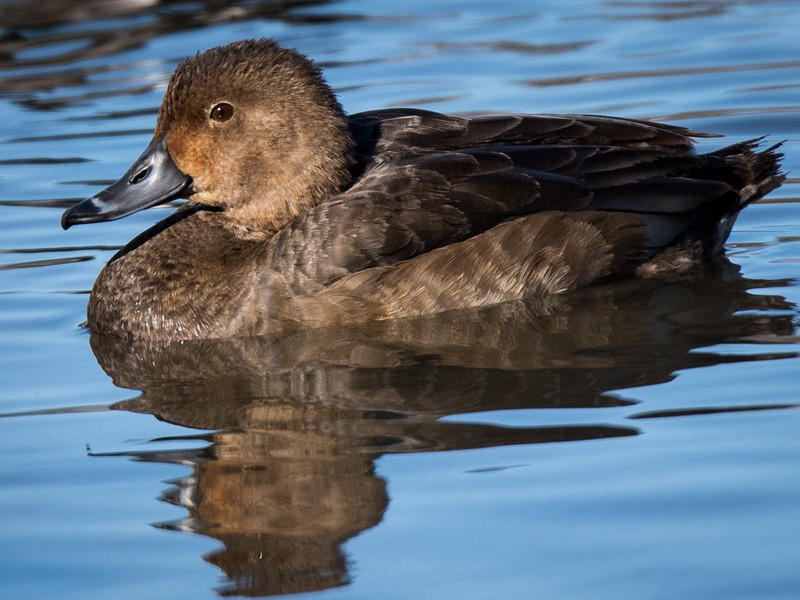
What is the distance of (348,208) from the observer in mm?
6398

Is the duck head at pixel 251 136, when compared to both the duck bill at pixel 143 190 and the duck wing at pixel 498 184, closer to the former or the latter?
the duck bill at pixel 143 190

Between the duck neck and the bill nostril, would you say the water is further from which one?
the bill nostril

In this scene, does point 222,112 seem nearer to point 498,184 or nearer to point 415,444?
point 498,184

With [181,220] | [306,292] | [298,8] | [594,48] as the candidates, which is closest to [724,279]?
[306,292]

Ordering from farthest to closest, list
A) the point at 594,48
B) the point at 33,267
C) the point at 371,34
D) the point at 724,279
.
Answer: the point at 371,34 < the point at 594,48 < the point at 33,267 < the point at 724,279

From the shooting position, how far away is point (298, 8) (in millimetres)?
13484

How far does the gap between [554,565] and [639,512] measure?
0.42 meters

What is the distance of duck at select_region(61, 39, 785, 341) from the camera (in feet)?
21.2

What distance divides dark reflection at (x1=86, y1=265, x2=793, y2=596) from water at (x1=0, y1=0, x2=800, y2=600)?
0.01 m

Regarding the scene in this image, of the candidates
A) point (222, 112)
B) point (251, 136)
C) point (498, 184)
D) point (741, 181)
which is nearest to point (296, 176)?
point (251, 136)

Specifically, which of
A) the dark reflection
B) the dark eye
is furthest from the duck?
the dark reflection

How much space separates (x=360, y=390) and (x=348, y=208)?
1.09 metres

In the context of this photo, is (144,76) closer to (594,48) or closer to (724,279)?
(594,48)

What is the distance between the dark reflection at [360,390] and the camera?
14.7 ft
